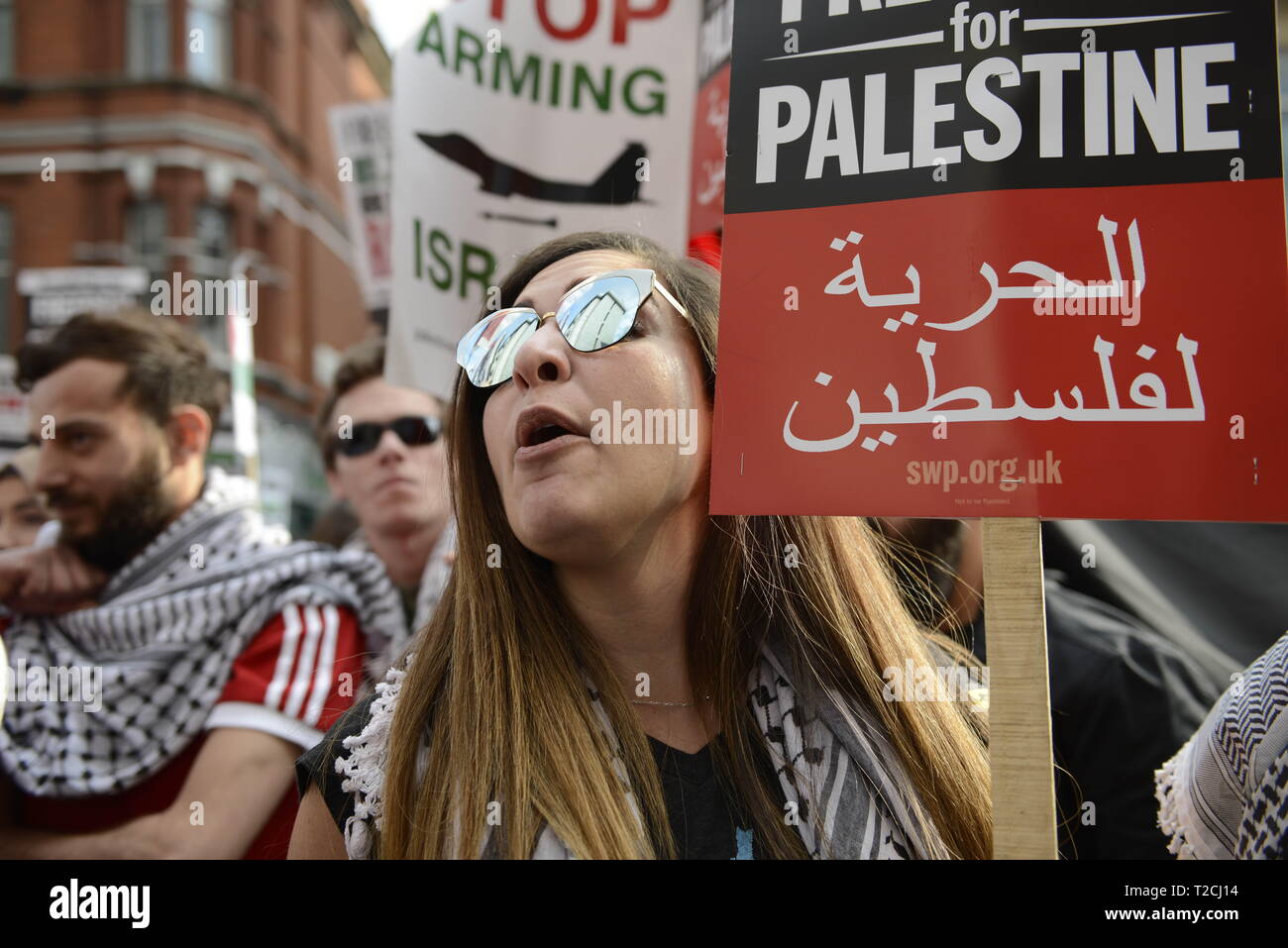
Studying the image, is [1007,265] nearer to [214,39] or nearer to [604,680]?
[604,680]

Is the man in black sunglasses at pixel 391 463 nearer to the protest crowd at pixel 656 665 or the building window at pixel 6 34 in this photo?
the protest crowd at pixel 656 665

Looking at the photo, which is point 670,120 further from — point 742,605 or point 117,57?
point 117,57

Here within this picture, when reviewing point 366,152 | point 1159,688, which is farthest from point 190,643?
point 366,152

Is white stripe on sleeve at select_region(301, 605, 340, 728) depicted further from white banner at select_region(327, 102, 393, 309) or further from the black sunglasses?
white banner at select_region(327, 102, 393, 309)

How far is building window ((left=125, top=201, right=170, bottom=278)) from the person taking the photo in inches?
626

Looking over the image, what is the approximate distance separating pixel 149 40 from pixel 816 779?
1695 cm

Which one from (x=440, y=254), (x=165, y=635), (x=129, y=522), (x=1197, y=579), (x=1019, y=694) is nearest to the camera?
(x=1019, y=694)

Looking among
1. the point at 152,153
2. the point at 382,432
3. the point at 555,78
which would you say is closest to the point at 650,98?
the point at 555,78

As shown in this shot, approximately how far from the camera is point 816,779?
1.67m

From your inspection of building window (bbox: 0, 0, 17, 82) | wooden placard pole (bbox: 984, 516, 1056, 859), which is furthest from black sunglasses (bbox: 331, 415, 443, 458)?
building window (bbox: 0, 0, 17, 82)

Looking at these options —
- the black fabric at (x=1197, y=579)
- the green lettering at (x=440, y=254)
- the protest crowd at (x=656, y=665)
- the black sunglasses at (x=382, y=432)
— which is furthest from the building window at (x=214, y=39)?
the black fabric at (x=1197, y=579)
